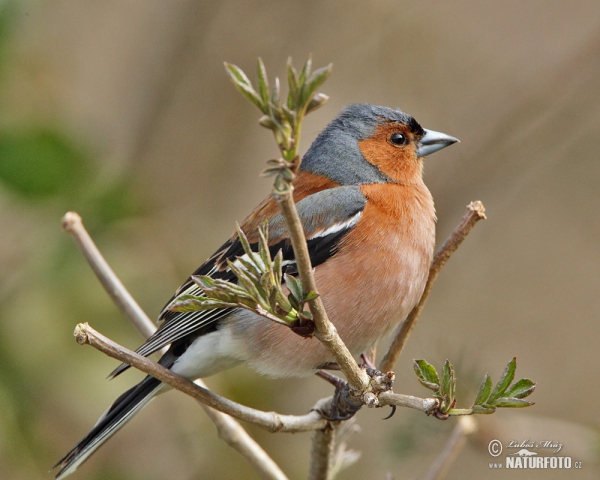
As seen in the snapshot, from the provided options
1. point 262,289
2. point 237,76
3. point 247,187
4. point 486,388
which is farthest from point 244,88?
point 247,187

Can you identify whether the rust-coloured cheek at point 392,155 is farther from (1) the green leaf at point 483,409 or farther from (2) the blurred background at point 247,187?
(1) the green leaf at point 483,409

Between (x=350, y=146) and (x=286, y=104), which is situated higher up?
(x=286, y=104)

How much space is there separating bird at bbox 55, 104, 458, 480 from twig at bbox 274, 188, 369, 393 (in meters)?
0.96

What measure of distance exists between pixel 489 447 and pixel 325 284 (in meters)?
1.32

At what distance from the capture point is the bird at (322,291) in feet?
10.6

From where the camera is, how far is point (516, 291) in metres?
6.32

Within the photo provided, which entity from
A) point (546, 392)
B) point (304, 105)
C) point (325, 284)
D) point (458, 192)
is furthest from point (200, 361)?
point (546, 392)

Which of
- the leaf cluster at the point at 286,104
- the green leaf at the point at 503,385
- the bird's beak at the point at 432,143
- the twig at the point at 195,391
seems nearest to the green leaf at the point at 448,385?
the green leaf at the point at 503,385

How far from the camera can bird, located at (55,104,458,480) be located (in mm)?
3246

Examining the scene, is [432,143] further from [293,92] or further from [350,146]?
[293,92]

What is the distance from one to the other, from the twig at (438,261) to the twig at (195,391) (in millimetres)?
373

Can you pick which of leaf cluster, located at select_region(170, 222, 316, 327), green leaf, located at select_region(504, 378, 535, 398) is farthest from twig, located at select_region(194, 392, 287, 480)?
green leaf, located at select_region(504, 378, 535, 398)

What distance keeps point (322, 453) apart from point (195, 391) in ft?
2.09

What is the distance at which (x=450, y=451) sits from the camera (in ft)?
9.71
